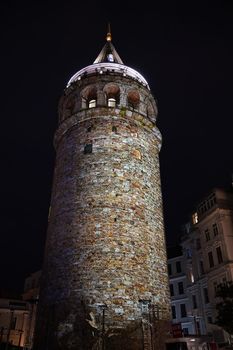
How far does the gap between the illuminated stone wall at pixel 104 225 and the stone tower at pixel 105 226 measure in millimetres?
43

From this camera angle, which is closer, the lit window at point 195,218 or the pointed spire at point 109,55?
the pointed spire at point 109,55

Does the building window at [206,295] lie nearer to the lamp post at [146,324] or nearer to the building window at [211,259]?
the building window at [211,259]

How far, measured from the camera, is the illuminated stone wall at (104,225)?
14.1 meters

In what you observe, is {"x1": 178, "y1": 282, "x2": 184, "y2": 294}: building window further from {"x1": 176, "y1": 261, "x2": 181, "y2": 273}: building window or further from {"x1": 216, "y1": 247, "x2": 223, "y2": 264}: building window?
{"x1": 216, "y1": 247, "x2": 223, "y2": 264}: building window

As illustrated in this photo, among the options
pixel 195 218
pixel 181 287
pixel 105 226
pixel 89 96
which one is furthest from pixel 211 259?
pixel 89 96

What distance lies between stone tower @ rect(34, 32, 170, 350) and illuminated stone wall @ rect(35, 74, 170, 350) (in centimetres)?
4

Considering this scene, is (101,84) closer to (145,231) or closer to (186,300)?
(145,231)

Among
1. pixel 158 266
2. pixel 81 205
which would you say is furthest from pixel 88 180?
pixel 158 266

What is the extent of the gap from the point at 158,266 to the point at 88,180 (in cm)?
543

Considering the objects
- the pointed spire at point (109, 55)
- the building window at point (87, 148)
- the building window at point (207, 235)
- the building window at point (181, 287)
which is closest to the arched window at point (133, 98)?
the building window at point (87, 148)

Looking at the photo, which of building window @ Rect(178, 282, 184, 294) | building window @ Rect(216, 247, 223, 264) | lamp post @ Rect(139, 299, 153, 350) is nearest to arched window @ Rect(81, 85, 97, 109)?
lamp post @ Rect(139, 299, 153, 350)

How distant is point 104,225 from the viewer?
1581 centimetres

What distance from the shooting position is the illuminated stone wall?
14.1 m

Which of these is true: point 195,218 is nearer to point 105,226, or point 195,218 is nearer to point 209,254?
point 209,254
